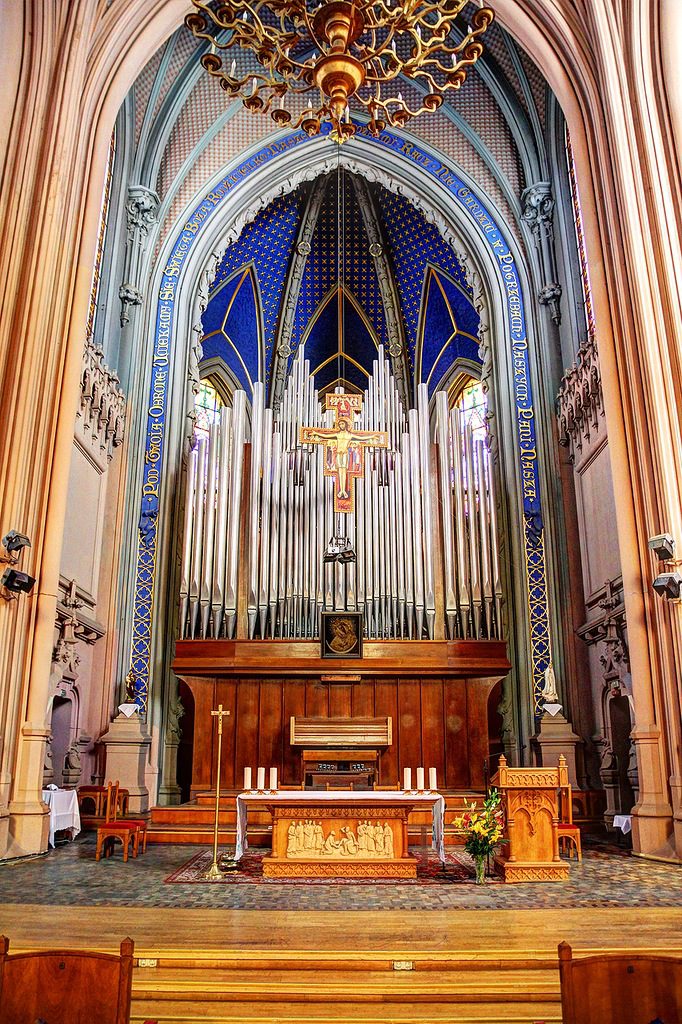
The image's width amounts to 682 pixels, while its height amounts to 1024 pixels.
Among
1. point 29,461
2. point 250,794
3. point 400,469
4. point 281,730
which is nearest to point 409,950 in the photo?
point 250,794

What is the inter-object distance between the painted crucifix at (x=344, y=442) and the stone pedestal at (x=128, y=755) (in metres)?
4.57

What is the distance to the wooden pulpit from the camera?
25.9ft

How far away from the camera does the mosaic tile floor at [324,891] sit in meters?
6.52

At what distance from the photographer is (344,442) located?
45.4 ft

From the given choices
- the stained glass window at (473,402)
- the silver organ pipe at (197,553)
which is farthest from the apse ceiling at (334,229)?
the silver organ pipe at (197,553)

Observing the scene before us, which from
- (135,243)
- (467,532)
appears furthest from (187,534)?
(135,243)

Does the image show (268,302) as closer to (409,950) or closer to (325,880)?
(325,880)

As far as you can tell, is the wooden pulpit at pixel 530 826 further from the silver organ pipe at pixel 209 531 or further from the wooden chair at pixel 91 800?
the silver organ pipe at pixel 209 531

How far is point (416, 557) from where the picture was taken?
1379 cm

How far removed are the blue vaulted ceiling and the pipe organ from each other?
20.3 feet

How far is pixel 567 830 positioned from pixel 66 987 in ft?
22.5

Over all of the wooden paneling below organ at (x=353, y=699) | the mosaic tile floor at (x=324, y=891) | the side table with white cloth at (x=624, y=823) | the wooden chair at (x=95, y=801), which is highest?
the wooden paneling below organ at (x=353, y=699)

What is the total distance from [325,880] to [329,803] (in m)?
0.68

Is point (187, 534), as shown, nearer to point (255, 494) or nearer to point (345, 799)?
point (255, 494)
